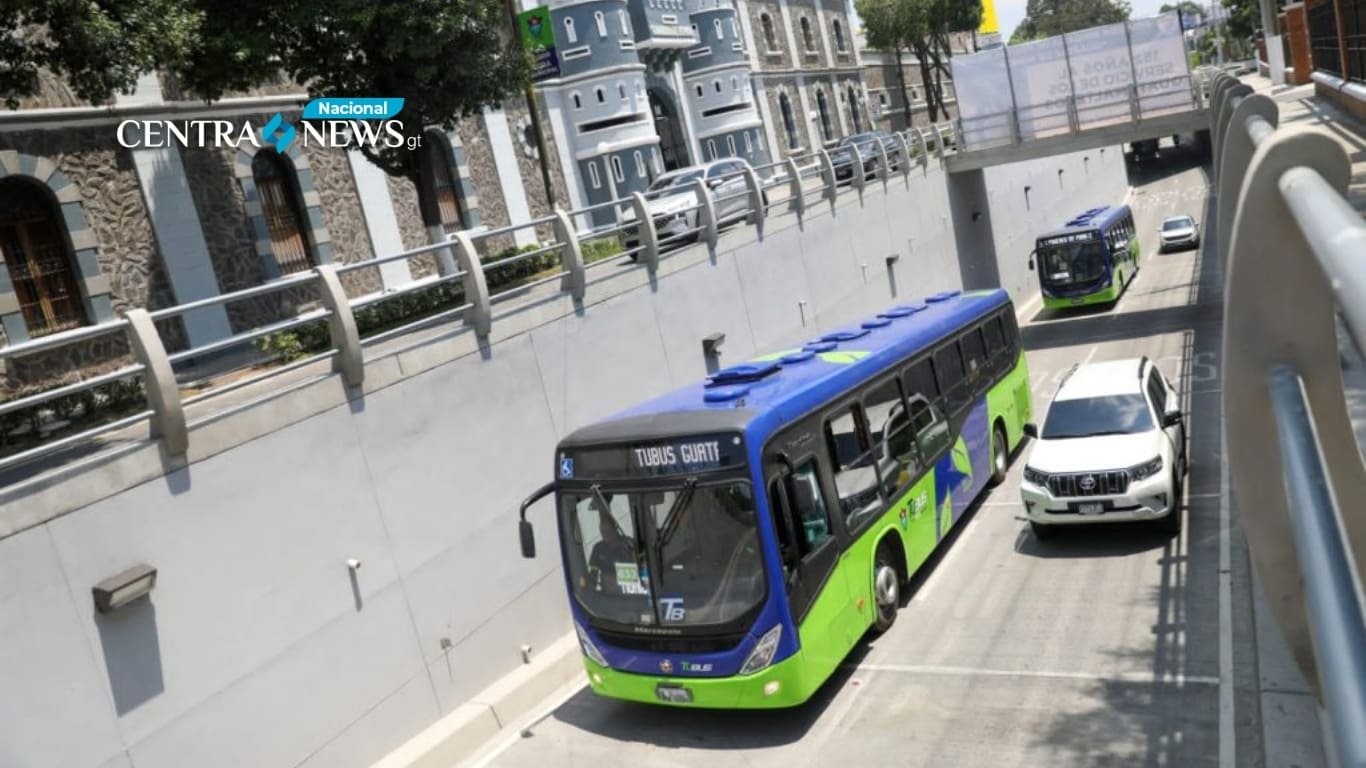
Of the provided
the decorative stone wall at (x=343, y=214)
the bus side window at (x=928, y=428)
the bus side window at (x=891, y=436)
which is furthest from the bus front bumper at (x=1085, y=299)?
the bus side window at (x=891, y=436)

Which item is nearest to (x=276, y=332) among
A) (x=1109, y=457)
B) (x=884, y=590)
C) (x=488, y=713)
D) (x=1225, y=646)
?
(x=488, y=713)

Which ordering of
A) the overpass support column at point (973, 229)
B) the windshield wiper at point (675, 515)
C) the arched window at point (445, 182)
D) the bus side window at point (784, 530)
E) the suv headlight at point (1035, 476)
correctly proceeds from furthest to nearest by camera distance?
the overpass support column at point (973, 229) < the arched window at point (445, 182) < the suv headlight at point (1035, 476) < the windshield wiper at point (675, 515) < the bus side window at point (784, 530)

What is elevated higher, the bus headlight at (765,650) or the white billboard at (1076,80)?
the white billboard at (1076,80)

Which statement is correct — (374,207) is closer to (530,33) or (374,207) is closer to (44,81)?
(530,33)

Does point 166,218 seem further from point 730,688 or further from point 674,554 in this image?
point 730,688

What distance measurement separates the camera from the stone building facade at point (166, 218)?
61.0 ft

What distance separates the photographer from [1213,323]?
29.4 metres

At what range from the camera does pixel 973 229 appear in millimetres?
35625

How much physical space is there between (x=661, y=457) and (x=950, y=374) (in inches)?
258

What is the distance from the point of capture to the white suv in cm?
1343

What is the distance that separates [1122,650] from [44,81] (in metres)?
18.8

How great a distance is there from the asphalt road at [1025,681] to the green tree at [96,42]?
31.4 feet

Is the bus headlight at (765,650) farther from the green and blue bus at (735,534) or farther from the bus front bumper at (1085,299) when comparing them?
the bus front bumper at (1085,299)

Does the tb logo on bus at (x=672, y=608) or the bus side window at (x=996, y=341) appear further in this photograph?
the bus side window at (x=996, y=341)
